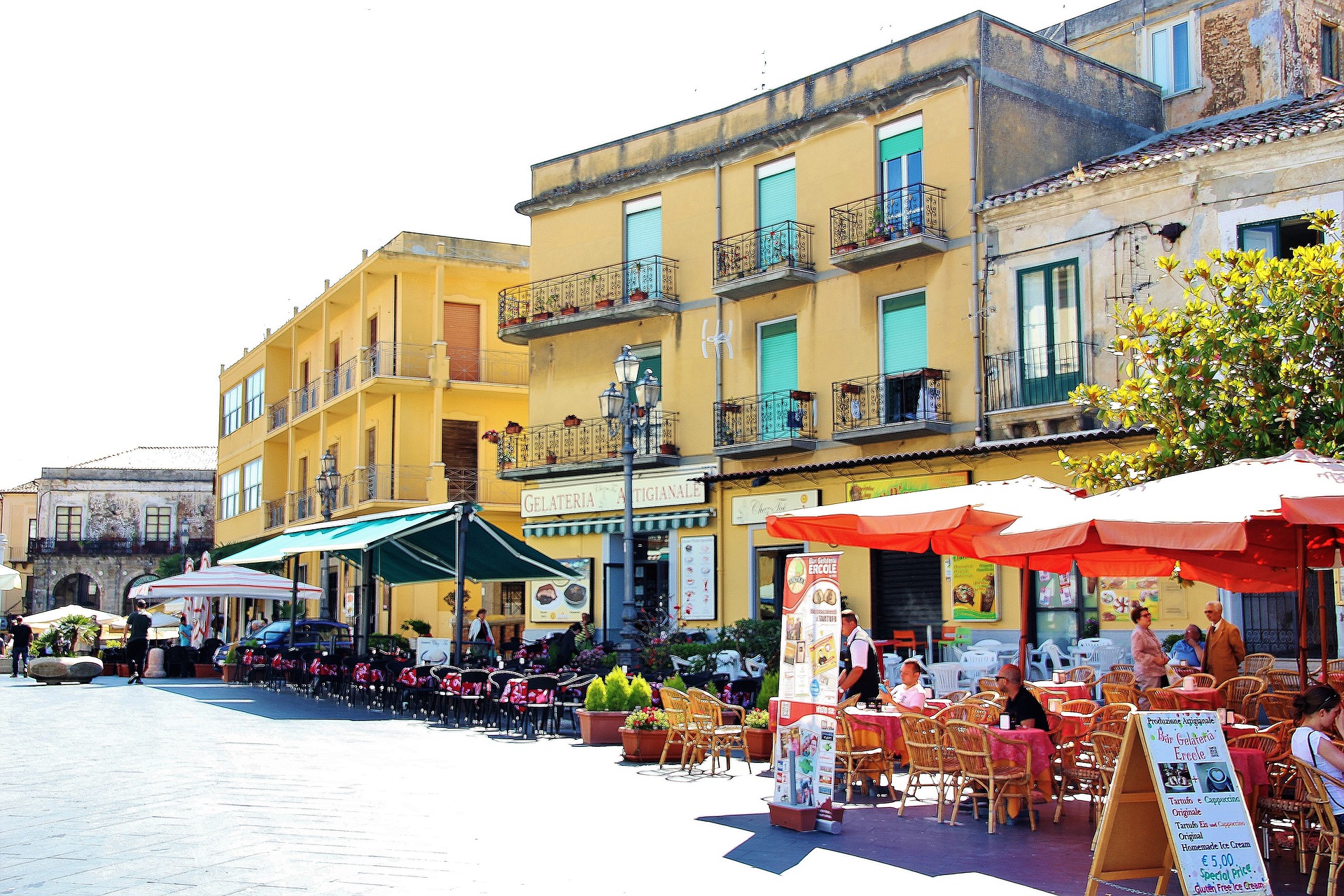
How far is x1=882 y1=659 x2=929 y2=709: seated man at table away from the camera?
38.2 feet

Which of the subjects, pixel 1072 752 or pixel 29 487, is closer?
pixel 1072 752

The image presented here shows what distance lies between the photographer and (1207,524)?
28.5ft

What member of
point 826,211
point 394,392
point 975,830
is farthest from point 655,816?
point 394,392

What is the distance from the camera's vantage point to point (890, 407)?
72.8 feet

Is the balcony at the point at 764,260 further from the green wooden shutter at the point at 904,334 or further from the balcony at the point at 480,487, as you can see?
the balcony at the point at 480,487

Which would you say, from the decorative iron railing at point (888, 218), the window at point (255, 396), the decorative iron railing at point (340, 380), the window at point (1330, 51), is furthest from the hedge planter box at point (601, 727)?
the window at point (255, 396)

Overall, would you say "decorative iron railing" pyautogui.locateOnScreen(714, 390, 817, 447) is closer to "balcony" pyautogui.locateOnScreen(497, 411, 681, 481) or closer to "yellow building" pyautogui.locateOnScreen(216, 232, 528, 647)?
"balcony" pyautogui.locateOnScreen(497, 411, 681, 481)

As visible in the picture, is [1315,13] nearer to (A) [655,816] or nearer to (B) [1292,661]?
(B) [1292,661]

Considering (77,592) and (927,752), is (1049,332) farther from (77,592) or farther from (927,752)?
(77,592)

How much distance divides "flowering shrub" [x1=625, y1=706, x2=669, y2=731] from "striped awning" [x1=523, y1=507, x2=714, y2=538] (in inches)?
415

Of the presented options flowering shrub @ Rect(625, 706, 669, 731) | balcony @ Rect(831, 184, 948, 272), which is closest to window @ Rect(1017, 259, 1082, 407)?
balcony @ Rect(831, 184, 948, 272)

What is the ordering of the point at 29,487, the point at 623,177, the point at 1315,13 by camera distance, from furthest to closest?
1. the point at 29,487
2. the point at 623,177
3. the point at 1315,13

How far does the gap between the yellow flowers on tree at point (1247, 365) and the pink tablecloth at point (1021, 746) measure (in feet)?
11.7

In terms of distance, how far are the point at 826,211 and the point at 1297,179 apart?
26.9 ft
